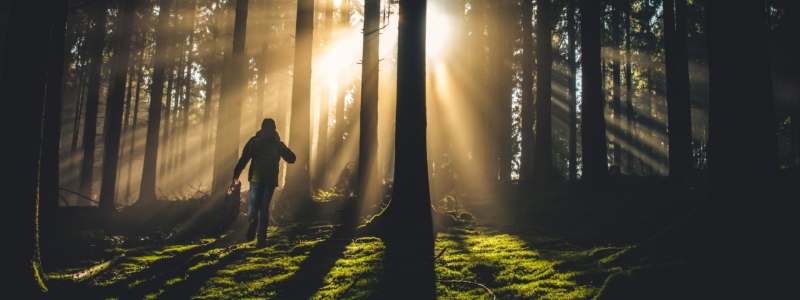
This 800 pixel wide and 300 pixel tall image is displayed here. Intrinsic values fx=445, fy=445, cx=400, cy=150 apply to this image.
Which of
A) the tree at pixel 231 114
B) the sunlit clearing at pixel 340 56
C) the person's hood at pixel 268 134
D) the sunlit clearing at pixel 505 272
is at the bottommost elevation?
the sunlit clearing at pixel 505 272

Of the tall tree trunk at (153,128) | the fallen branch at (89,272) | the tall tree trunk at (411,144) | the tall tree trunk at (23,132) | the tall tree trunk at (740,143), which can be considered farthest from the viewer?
the tall tree trunk at (153,128)

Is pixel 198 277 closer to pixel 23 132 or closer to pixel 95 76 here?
pixel 23 132

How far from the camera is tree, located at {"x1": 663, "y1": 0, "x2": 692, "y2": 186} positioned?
13602 mm

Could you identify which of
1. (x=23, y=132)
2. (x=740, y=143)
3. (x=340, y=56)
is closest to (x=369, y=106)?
(x=23, y=132)

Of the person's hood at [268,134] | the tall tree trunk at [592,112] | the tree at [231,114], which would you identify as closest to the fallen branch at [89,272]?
the person's hood at [268,134]

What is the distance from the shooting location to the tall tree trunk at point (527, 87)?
65.0 feet

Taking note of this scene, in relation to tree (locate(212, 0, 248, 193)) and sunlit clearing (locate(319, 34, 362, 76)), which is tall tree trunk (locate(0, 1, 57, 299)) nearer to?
tree (locate(212, 0, 248, 193))

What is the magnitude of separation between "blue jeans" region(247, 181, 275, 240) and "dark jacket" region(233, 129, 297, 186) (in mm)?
106

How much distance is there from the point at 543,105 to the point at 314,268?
1378 cm

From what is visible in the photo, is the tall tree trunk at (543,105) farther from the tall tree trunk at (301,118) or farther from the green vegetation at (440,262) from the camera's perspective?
the tall tree trunk at (301,118)

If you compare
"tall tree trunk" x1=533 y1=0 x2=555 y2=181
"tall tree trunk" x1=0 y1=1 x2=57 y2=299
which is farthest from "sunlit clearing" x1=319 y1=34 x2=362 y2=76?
"tall tree trunk" x1=0 y1=1 x2=57 y2=299

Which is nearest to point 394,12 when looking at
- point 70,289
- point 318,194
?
point 318,194

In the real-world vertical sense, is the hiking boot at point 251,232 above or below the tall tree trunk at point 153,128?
below

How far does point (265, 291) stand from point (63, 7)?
6289 mm
